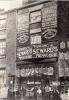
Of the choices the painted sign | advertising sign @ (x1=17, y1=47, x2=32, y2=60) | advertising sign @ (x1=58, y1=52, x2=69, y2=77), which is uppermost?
the painted sign

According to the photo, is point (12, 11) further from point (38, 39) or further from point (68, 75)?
point (68, 75)

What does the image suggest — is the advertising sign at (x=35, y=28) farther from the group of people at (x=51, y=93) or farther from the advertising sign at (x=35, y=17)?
the group of people at (x=51, y=93)

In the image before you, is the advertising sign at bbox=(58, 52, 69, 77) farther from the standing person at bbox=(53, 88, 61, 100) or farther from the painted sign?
the painted sign

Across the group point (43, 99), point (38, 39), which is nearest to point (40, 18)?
point (38, 39)

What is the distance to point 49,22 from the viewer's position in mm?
6328

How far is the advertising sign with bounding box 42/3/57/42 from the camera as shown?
20.5 feet

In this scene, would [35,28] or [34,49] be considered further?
[35,28]

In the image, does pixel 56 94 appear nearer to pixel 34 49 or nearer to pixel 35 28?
pixel 34 49

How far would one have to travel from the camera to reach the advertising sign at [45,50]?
20.2ft

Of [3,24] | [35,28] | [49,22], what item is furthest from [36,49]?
[3,24]

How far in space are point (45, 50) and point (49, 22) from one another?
0.70m

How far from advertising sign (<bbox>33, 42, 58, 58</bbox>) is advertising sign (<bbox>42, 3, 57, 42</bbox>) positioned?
192mm

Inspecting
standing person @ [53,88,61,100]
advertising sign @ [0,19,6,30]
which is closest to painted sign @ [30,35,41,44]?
advertising sign @ [0,19,6,30]

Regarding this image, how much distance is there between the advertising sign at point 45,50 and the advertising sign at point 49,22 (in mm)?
192
